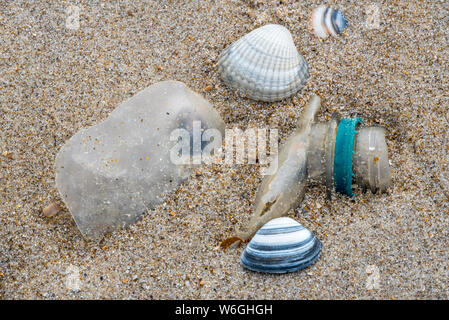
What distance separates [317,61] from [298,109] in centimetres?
31

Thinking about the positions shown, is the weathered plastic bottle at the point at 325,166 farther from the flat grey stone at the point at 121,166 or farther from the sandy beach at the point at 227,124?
the flat grey stone at the point at 121,166

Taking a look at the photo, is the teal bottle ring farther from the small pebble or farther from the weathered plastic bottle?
the small pebble

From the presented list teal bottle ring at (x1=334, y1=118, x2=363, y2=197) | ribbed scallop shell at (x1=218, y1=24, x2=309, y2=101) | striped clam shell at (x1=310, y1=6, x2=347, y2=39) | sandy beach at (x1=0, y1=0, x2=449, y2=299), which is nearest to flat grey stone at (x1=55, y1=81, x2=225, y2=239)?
sandy beach at (x1=0, y1=0, x2=449, y2=299)

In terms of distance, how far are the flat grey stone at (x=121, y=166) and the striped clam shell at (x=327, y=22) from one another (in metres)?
0.90

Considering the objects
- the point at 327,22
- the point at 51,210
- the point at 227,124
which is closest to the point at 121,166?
the point at 51,210

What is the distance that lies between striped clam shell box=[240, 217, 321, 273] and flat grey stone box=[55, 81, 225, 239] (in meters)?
0.53

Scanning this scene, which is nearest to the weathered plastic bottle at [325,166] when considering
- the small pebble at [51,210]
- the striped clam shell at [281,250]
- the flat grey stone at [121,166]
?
the striped clam shell at [281,250]

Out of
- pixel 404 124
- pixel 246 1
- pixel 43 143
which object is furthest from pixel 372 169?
pixel 43 143

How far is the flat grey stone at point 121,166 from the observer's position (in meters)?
2.19

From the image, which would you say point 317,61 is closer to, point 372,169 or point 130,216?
point 372,169

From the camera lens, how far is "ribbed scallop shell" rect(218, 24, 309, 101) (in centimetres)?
235

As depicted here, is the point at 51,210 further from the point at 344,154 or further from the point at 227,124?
the point at 344,154

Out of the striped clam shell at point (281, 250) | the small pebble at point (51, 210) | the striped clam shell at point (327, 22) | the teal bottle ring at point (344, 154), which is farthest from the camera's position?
the striped clam shell at point (327, 22)

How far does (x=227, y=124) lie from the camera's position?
243 centimetres
